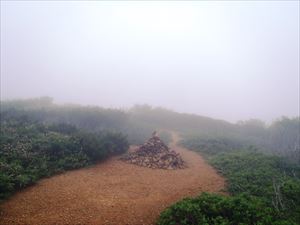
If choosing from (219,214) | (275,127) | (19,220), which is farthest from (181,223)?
(275,127)

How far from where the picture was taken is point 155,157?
15.9 meters

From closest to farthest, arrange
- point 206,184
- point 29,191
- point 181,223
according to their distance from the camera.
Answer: point 181,223, point 29,191, point 206,184

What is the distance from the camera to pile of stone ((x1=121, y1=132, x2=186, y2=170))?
15016 millimetres

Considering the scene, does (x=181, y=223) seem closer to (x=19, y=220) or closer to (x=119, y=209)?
(x=119, y=209)

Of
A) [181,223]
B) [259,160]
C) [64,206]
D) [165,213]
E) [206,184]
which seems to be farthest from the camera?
[259,160]

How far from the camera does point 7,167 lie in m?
9.95

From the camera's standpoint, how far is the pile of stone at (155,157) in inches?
591

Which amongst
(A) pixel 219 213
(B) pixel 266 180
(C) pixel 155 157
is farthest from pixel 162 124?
(A) pixel 219 213

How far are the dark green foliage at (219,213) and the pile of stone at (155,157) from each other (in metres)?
6.82

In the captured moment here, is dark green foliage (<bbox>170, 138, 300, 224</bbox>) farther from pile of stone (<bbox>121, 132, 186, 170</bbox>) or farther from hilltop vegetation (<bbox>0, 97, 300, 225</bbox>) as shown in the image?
pile of stone (<bbox>121, 132, 186, 170</bbox>)

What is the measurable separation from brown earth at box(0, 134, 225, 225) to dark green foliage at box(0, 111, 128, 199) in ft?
1.74

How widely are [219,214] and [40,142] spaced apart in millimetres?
10077

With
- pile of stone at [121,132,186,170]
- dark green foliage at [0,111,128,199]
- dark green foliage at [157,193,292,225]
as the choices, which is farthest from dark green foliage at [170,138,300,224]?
dark green foliage at [0,111,128,199]

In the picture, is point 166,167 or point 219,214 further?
point 166,167
